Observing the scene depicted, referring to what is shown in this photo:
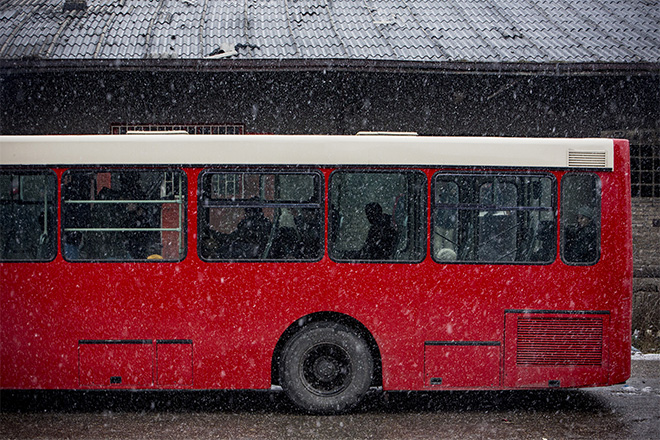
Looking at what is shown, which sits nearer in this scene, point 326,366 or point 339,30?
point 326,366

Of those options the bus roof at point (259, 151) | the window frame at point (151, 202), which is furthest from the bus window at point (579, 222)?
the window frame at point (151, 202)

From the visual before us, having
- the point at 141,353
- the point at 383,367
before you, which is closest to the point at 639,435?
the point at 383,367

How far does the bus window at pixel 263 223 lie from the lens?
6.83 meters

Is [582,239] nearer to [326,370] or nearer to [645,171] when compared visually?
[326,370]

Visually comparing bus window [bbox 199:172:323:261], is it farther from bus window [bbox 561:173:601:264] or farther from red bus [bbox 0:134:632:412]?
bus window [bbox 561:173:601:264]

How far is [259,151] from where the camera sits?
6.87 meters

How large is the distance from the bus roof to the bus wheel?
5.46ft

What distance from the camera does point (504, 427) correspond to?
254 inches

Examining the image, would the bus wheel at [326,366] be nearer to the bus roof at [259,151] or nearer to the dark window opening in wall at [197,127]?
the bus roof at [259,151]

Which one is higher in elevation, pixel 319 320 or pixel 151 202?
pixel 151 202

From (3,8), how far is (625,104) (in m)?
11.2

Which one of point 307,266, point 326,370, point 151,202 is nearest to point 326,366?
point 326,370

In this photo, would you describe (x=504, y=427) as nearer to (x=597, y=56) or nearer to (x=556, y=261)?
(x=556, y=261)

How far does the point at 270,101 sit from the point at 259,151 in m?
5.16
